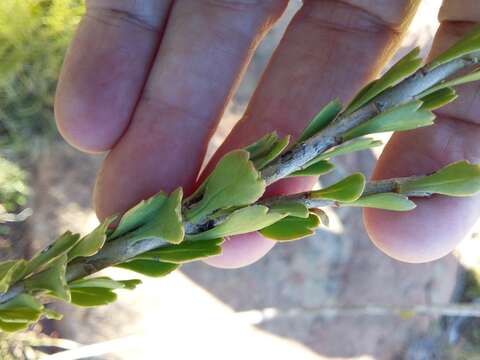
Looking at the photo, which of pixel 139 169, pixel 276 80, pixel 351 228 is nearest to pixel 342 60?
pixel 276 80

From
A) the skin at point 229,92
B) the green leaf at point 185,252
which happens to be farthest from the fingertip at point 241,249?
the green leaf at point 185,252

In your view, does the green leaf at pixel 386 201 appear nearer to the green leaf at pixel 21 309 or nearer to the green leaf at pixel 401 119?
the green leaf at pixel 401 119

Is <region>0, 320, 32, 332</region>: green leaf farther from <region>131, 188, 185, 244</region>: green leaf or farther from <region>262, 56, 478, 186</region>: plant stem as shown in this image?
<region>262, 56, 478, 186</region>: plant stem

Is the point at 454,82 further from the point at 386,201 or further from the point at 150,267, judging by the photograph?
the point at 150,267

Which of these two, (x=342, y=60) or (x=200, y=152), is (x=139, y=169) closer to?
(x=200, y=152)

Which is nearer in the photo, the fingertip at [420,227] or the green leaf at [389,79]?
the green leaf at [389,79]

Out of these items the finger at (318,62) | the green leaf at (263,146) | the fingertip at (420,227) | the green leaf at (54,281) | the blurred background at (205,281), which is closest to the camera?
the green leaf at (54,281)

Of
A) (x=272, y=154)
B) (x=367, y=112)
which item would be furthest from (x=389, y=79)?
(x=272, y=154)
